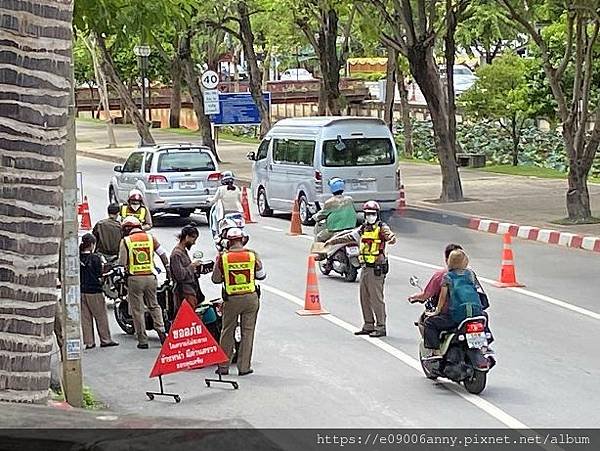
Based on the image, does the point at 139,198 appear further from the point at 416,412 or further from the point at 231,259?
the point at 416,412

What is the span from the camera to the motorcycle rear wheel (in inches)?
394

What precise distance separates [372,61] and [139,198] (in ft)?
226

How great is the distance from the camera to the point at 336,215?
16531 mm

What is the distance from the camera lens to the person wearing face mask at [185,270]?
1194 cm

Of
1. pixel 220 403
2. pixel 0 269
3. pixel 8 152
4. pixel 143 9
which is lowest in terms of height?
pixel 220 403

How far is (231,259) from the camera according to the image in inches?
434

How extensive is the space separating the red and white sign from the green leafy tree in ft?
91.0

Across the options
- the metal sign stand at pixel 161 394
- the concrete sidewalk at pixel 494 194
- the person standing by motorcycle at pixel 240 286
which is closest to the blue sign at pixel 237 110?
the concrete sidewalk at pixel 494 194

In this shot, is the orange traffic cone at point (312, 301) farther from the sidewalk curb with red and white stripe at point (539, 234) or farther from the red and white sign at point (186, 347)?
the sidewalk curb with red and white stripe at point (539, 234)

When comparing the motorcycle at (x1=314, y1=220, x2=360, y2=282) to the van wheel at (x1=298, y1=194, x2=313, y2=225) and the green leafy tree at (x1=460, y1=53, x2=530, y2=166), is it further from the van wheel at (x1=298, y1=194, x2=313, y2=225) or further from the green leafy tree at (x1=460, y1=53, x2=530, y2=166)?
the green leafy tree at (x1=460, y1=53, x2=530, y2=166)

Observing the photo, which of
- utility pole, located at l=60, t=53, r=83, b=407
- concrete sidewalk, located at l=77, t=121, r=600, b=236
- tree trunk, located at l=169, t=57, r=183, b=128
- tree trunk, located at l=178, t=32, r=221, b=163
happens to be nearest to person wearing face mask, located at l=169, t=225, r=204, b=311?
utility pole, located at l=60, t=53, r=83, b=407

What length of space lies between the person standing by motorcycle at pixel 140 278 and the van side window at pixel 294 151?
11.2 m

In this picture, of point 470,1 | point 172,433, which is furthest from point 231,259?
point 470,1

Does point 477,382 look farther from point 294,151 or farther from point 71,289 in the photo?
point 294,151
